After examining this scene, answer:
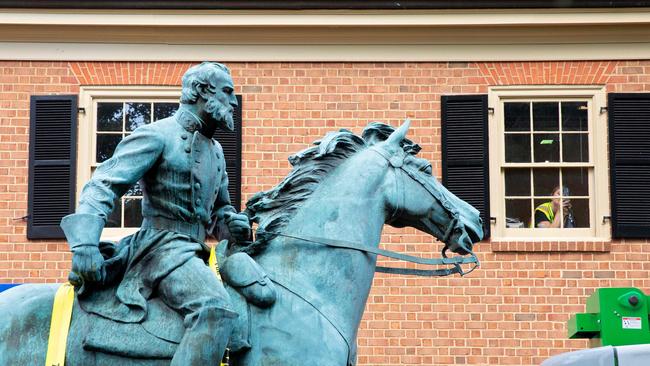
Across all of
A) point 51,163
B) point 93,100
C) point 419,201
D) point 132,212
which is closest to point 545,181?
point 132,212

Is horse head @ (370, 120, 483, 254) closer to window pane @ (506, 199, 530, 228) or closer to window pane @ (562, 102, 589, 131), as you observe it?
window pane @ (506, 199, 530, 228)

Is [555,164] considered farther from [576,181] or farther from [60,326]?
[60,326]

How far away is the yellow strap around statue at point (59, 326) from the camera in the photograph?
6.42 metres

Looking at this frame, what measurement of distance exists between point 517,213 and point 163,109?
174 inches

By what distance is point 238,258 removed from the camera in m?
6.63

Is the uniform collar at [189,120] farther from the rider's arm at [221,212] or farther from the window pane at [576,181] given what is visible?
the window pane at [576,181]

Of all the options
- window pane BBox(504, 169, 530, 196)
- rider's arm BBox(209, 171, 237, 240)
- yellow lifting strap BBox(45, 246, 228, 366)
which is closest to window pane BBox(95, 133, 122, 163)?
window pane BBox(504, 169, 530, 196)

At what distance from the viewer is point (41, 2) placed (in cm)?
1631

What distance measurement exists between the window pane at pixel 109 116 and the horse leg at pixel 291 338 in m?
10.0

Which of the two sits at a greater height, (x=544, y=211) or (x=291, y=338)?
(x=544, y=211)

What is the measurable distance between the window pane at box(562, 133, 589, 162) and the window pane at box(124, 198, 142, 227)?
5.14 meters

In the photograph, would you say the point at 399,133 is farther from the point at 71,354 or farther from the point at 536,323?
the point at 536,323

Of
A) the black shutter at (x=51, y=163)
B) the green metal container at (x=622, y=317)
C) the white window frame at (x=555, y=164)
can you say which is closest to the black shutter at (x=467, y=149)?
the white window frame at (x=555, y=164)

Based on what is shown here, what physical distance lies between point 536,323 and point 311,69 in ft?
13.3
